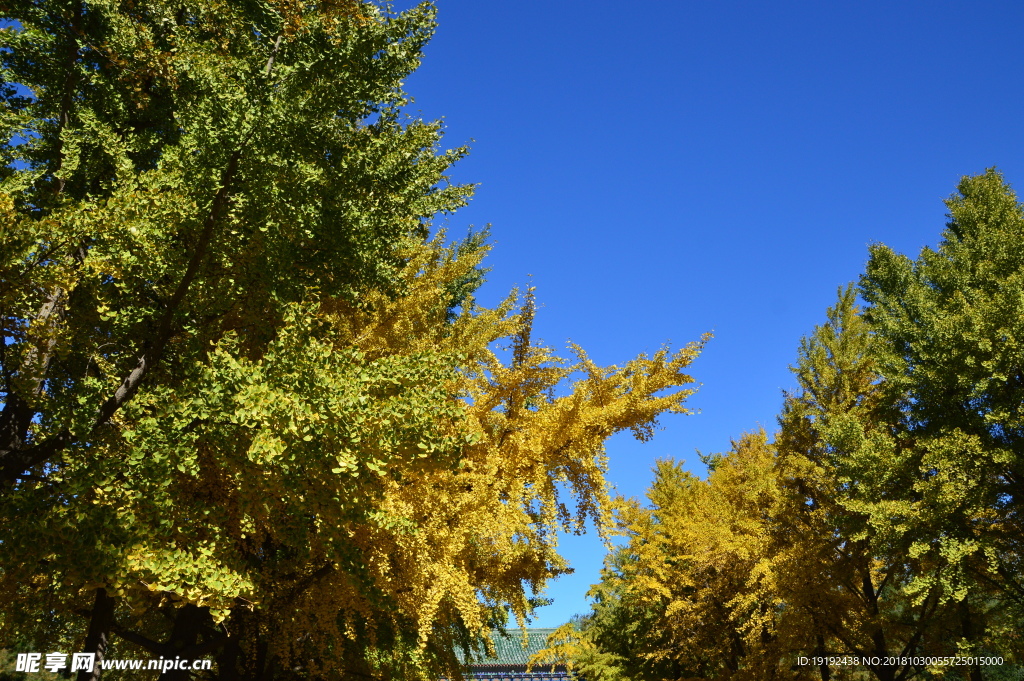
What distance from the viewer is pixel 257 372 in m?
5.82

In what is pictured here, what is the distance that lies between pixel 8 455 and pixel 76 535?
2.14m

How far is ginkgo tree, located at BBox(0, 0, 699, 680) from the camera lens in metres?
5.97

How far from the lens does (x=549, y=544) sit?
8.98m

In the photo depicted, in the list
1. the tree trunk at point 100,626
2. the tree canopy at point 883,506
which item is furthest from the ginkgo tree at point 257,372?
the tree canopy at point 883,506

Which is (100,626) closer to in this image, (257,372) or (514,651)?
(257,372)

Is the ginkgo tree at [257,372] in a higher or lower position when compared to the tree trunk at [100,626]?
higher

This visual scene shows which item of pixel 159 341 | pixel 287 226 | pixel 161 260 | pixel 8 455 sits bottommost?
pixel 8 455

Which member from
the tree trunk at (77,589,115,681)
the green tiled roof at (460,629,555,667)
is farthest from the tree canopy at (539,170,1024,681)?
the green tiled roof at (460,629,555,667)

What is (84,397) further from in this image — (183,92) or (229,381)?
(183,92)

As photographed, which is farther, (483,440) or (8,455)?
(483,440)

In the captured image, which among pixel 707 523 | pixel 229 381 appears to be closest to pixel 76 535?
pixel 229 381

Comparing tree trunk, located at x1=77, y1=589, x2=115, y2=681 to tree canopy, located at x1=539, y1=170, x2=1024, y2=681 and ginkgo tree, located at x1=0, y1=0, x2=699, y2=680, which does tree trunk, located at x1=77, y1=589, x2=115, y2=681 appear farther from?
tree canopy, located at x1=539, y1=170, x2=1024, y2=681

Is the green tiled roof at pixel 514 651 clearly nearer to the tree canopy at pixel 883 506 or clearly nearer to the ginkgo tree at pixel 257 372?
the tree canopy at pixel 883 506

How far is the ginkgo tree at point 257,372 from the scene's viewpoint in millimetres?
5969
